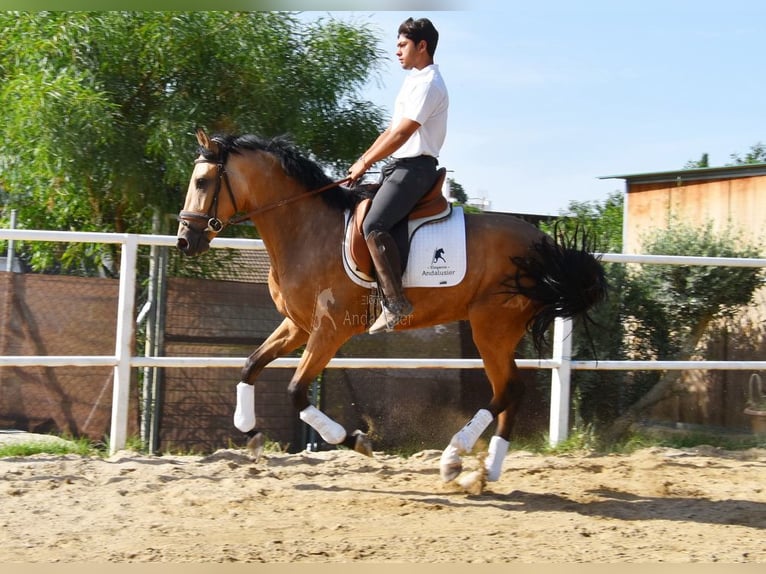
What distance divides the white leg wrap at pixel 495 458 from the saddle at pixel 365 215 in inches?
55.9

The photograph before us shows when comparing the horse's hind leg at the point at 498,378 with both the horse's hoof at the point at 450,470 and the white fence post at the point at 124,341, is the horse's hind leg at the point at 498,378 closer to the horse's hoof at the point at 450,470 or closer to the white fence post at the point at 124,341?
the horse's hoof at the point at 450,470

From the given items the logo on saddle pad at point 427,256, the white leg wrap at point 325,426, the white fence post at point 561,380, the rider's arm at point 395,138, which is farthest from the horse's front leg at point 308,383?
the white fence post at point 561,380

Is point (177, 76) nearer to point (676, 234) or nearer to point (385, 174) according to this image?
point (385, 174)

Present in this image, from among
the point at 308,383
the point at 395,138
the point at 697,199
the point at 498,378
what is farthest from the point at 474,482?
the point at 697,199

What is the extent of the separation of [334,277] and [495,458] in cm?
164

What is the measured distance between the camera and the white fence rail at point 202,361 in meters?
6.40

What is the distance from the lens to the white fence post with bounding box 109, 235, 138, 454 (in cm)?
660

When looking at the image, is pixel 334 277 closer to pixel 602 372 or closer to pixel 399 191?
pixel 399 191

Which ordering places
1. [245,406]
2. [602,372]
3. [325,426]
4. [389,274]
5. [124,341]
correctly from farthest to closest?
[602,372] < [124,341] < [245,406] < [325,426] < [389,274]

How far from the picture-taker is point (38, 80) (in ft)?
26.6

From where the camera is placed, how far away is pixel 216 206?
5.77 metres

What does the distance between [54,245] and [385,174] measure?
191 inches

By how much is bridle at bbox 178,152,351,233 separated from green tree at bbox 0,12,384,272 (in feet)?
8.62

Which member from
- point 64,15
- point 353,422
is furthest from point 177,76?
point 353,422
